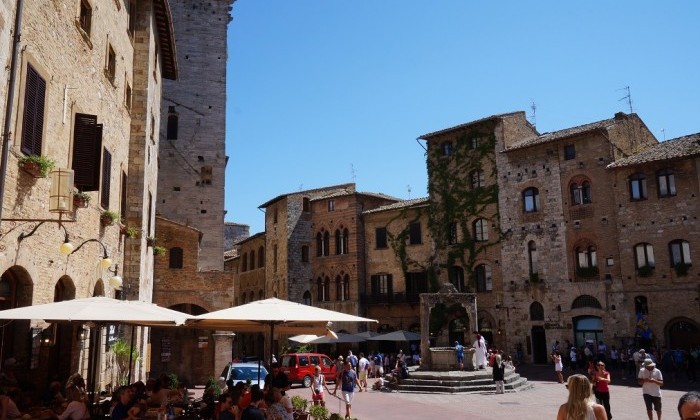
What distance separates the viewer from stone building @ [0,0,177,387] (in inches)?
378

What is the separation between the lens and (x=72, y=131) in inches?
483

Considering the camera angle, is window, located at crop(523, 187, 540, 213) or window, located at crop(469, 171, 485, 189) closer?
window, located at crop(523, 187, 540, 213)

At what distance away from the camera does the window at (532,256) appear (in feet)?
110

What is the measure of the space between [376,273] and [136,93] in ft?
83.7

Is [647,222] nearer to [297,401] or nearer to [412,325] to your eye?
[412,325]

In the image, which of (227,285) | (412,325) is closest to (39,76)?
(227,285)

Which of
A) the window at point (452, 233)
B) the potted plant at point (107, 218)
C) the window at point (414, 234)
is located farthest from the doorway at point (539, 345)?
the potted plant at point (107, 218)

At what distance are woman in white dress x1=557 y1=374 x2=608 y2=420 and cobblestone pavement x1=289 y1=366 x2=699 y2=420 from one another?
1051 cm

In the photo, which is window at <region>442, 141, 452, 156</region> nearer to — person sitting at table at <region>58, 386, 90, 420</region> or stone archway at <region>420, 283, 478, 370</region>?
stone archway at <region>420, 283, 478, 370</region>

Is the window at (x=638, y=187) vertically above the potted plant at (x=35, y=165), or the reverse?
the window at (x=638, y=187)

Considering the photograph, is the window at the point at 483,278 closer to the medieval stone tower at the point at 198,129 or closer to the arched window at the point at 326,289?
the arched window at the point at 326,289

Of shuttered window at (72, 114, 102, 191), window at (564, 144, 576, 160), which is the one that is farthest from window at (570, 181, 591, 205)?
shuttered window at (72, 114, 102, 191)

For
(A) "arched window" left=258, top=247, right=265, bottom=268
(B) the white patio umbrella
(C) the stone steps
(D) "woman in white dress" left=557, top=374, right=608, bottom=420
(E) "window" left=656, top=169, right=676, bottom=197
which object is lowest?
(C) the stone steps

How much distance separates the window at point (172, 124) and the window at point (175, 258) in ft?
22.6
